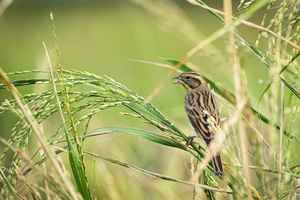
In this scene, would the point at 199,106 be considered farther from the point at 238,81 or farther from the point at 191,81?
the point at 238,81

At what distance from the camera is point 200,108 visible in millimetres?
4094

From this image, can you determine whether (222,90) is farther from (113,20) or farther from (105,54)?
(113,20)

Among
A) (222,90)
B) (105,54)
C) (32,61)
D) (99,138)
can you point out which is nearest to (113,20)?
(105,54)

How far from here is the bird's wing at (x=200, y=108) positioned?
382 centimetres

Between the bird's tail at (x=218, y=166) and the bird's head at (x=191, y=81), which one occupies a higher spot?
the bird's head at (x=191, y=81)

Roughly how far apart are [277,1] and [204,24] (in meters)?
17.9

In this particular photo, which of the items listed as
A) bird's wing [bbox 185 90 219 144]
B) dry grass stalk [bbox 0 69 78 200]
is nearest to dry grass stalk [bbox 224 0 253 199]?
dry grass stalk [bbox 0 69 78 200]

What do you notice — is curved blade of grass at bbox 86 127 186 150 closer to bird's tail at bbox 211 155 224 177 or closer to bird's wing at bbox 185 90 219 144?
bird's tail at bbox 211 155 224 177

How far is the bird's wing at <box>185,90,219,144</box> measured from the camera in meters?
3.82

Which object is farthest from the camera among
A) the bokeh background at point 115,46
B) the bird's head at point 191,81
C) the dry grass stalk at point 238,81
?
the bokeh background at point 115,46

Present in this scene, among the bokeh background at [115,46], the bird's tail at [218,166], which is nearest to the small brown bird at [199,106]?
the bokeh background at [115,46]

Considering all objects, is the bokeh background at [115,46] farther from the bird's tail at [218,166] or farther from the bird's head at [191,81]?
the bird's tail at [218,166]

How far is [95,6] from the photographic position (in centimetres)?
2692

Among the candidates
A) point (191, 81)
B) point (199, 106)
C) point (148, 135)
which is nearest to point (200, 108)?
point (199, 106)
